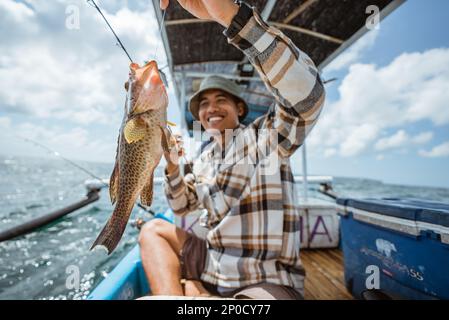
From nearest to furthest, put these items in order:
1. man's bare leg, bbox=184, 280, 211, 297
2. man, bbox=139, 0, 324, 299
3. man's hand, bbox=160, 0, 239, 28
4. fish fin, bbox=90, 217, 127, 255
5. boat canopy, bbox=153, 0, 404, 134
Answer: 1. fish fin, bbox=90, 217, 127, 255
2. man's hand, bbox=160, 0, 239, 28
3. man, bbox=139, 0, 324, 299
4. man's bare leg, bbox=184, 280, 211, 297
5. boat canopy, bbox=153, 0, 404, 134

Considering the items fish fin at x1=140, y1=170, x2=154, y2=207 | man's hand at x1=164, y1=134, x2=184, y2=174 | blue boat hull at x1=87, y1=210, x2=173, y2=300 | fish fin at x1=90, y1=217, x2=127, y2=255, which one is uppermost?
man's hand at x1=164, y1=134, x2=184, y2=174

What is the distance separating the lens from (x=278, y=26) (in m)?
3.33

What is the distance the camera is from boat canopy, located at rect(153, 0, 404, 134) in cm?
282

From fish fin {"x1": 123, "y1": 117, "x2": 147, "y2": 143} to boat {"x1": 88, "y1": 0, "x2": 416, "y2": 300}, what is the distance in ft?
6.09

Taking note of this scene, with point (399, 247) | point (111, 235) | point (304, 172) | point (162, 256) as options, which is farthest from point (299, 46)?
point (111, 235)

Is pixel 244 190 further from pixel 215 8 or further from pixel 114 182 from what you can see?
pixel 215 8

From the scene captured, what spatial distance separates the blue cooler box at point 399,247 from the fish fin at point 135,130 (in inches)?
79.7

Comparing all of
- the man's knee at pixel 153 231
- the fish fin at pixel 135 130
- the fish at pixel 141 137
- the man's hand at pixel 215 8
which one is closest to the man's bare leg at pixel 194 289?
the man's knee at pixel 153 231

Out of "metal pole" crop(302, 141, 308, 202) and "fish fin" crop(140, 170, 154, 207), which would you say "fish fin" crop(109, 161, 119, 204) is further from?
"metal pole" crop(302, 141, 308, 202)

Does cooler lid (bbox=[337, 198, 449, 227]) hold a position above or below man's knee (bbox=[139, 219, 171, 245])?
above

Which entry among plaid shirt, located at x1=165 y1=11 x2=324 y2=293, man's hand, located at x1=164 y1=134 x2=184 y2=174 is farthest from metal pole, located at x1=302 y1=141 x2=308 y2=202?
man's hand, located at x1=164 y1=134 x2=184 y2=174

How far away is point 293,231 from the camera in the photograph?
2.04 metres
